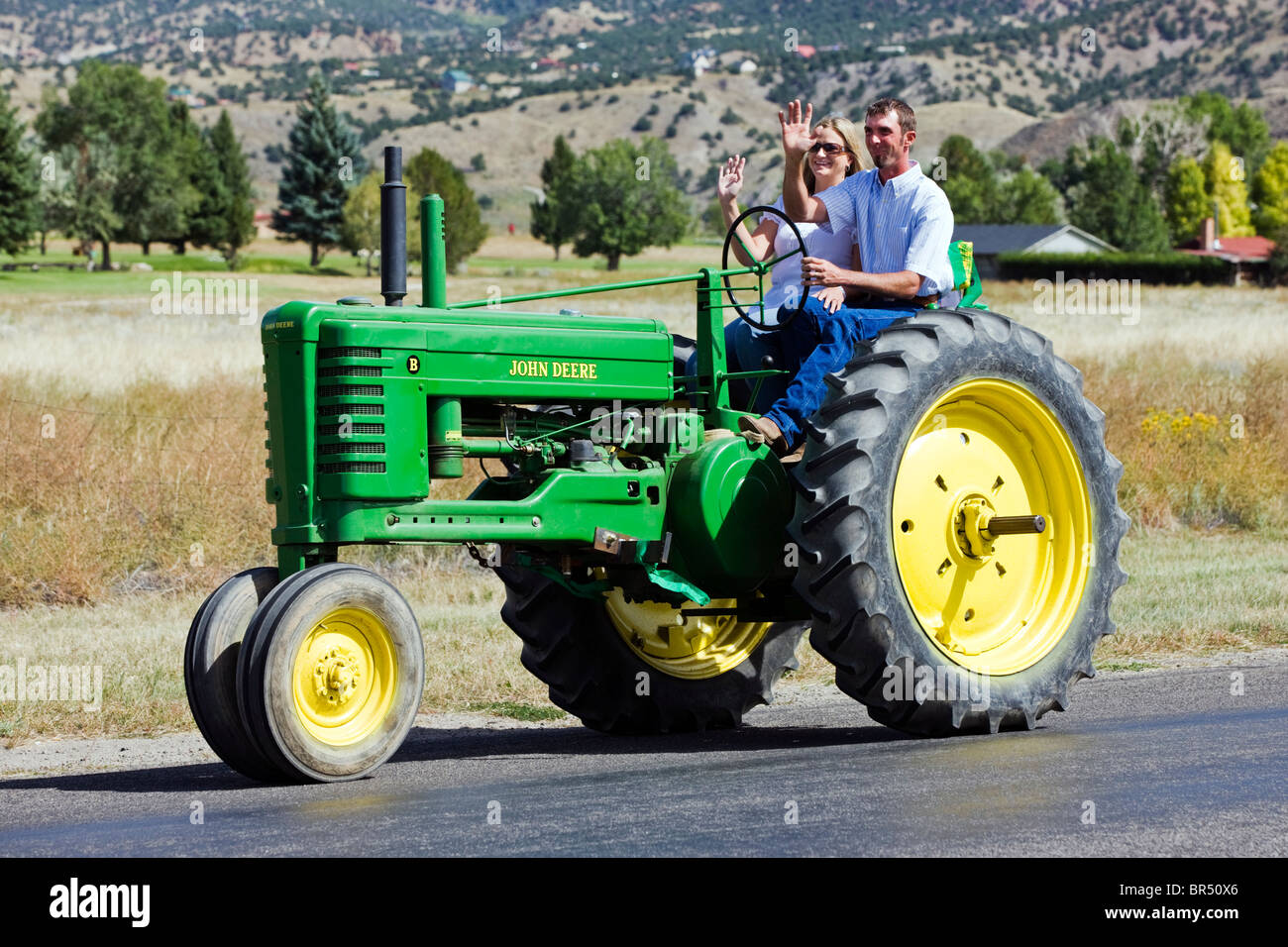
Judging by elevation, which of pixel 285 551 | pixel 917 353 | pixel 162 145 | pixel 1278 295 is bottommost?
pixel 285 551

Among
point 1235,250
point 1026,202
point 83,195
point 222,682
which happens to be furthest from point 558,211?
point 222,682

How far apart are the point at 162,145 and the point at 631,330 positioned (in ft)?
296

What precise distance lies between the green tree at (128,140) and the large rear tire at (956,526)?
74288 millimetres

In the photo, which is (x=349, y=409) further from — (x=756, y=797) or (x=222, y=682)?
(x=756, y=797)

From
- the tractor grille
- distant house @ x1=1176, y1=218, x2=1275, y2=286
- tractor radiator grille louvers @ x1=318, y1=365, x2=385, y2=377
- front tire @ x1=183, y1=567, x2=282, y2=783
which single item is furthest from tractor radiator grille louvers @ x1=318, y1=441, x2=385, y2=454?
distant house @ x1=1176, y1=218, x2=1275, y2=286

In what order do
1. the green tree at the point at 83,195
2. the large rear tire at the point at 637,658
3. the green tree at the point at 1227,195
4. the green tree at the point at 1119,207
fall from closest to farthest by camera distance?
the large rear tire at the point at 637,658, the green tree at the point at 83,195, the green tree at the point at 1119,207, the green tree at the point at 1227,195

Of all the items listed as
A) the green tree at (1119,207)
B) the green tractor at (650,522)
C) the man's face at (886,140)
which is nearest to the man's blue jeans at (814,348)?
the green tractor at (650,522)

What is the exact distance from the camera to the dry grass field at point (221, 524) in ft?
33.9

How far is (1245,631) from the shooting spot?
34.9ft

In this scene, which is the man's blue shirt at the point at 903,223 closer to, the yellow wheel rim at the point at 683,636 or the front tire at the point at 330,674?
the yellow wheel rim at the point at 683,636
